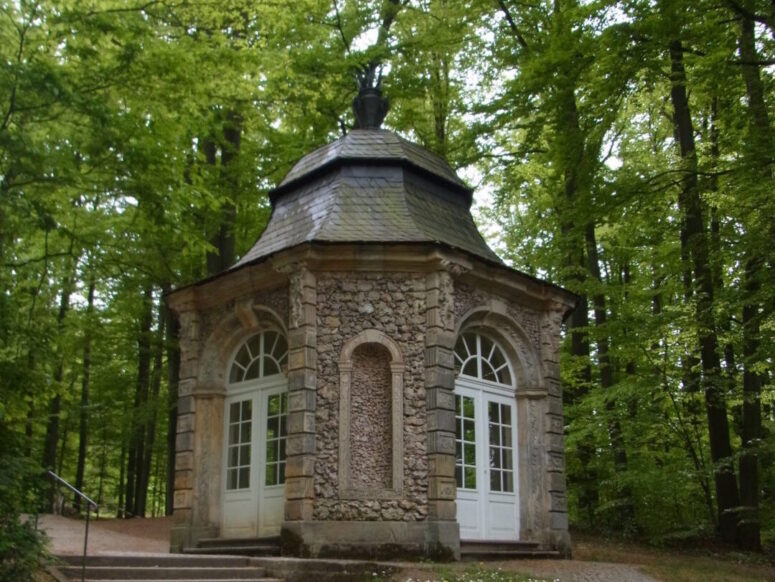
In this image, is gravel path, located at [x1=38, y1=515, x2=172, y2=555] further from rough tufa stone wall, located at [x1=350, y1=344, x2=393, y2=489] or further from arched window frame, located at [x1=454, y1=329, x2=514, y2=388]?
arched window frame, located at [x1=454, y1=329, x2=514, y2=388]

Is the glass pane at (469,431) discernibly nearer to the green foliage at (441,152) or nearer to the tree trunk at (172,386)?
the green foliage at (441,152)

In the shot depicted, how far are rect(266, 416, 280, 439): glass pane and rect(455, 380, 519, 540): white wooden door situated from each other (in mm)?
2462

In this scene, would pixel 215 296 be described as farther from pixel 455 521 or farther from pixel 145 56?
pixel 455 521

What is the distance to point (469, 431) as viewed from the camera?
440 inches

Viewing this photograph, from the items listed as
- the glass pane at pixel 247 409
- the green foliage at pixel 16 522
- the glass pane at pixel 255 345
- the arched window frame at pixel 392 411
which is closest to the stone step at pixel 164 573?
the green foliage at pixel 16 522

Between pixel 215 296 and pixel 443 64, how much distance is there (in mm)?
12336

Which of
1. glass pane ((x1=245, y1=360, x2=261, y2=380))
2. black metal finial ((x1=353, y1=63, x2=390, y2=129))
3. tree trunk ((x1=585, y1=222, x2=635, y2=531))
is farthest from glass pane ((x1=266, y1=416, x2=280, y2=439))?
tree trunk ((x1=585, y1=222, x2=635, y2=531))

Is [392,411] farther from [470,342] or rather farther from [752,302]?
[752,302]

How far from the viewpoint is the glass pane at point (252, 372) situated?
11578 mm

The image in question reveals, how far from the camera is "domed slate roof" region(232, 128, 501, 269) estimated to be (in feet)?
36.3

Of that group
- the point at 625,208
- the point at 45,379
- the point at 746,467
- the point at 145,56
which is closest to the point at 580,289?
the point at 625,208

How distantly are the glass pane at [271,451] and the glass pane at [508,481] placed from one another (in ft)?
10.7

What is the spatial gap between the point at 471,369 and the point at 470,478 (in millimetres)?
1505

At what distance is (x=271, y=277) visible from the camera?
434 inches
